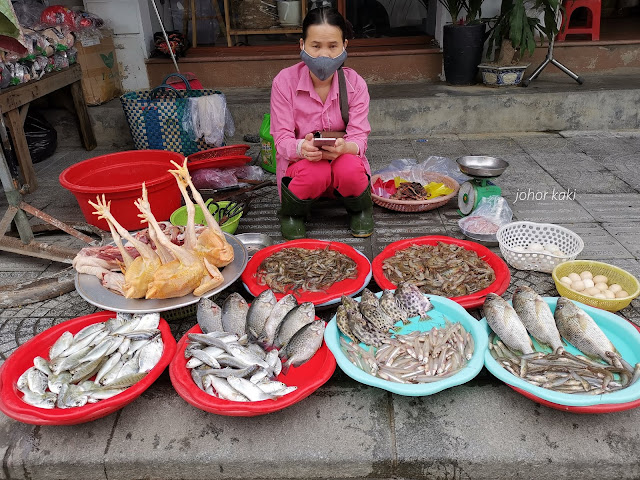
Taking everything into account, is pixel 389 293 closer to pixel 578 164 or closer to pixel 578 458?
pixel 578 458


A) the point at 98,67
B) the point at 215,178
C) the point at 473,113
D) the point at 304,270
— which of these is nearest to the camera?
the point at 304,270

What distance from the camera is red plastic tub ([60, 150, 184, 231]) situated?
11.8 feet

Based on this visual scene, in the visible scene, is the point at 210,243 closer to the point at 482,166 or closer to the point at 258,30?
the point at 482,166

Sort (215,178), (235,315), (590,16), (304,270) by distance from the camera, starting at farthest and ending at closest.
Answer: (590,16)
(215,178)
(304,270)
(235,315)

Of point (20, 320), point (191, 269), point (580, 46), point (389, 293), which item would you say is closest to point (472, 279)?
point (389, 293)

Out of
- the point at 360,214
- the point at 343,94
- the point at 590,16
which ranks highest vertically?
the point at 590,16

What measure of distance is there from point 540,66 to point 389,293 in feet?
18.6

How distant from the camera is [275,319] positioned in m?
2.47

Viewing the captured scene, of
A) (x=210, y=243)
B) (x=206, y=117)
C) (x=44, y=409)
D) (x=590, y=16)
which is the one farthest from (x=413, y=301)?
(x=590, y=16)

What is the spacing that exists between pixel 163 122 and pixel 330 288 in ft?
10.3

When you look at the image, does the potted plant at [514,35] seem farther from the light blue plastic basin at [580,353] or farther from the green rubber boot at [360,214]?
the light blue plastic basin at [580,353]

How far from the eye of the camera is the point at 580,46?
6.93m

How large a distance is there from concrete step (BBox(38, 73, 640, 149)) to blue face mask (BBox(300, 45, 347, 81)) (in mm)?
3010

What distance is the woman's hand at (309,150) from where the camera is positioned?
129 inches
